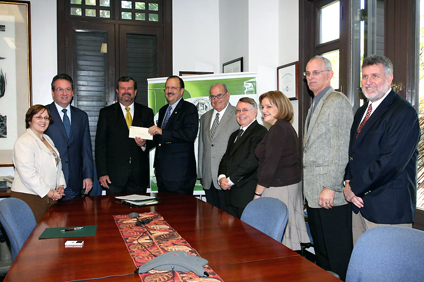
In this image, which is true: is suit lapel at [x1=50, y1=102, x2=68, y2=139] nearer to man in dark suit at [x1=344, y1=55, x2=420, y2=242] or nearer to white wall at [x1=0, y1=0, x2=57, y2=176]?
white wall at [x1=0, y1=0, x2=57, y2=176]

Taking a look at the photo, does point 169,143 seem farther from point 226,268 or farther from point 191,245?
point 226,268

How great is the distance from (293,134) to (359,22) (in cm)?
133

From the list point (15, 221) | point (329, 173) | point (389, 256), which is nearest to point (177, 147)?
point (329, 173)

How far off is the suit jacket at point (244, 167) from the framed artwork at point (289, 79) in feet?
3.80

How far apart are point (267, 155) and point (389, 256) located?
1.49m

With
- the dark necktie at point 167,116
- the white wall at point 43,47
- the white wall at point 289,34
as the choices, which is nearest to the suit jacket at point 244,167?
the dark necktie at point 167,116

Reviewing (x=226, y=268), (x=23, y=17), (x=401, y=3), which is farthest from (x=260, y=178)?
(x=23, y=17)

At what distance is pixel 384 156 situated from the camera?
2125 mm

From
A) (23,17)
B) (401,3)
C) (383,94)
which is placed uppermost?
(23,17)

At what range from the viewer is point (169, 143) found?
12.3ft

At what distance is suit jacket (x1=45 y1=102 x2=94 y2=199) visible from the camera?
3.50 m

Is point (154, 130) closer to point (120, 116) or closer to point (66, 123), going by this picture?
point (120, 116)

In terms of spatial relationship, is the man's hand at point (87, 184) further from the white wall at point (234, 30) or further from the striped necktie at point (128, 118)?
the white wall at point (234, 30)

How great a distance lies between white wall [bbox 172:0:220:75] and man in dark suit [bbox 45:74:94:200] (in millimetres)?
2200
